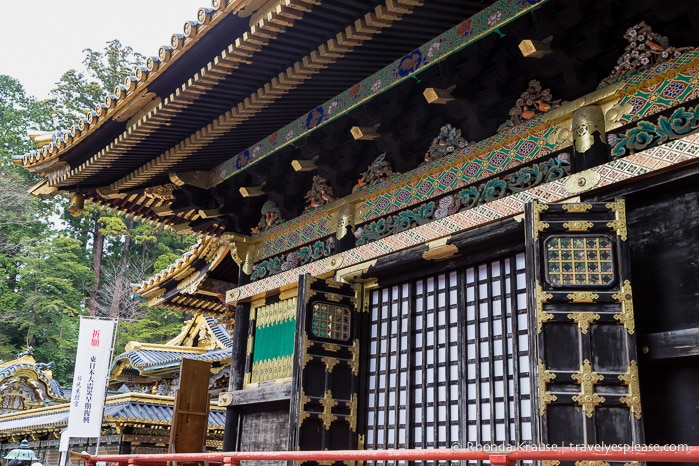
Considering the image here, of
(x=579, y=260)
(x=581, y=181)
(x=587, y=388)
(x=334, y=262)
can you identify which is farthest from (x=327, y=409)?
(x=581, y=181)

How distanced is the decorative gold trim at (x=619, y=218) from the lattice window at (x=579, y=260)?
0.09 m

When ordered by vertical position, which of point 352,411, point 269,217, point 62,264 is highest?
point 62,264

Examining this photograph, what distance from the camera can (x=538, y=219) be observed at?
5234mm

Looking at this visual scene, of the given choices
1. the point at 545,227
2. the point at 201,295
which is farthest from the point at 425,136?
the point at 201,295

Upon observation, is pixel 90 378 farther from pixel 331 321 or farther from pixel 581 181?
pixel 581 181

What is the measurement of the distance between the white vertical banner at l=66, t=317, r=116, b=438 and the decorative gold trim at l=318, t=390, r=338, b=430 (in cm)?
494

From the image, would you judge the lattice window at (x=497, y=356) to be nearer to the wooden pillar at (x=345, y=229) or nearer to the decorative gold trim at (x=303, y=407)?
the decorative gold trim at (x=303, y=407)

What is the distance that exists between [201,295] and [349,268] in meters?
Result: 5.14

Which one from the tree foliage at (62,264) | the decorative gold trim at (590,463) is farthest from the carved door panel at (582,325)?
the tree foliage at (62,264)

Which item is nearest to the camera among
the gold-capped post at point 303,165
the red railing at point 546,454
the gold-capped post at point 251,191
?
the red railing at point 546,454

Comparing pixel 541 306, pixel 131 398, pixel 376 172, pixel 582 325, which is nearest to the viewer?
pixel 582 325

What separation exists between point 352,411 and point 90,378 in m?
5.19

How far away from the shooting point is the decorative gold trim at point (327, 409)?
6.94 m

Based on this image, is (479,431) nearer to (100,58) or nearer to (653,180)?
(653,180)
